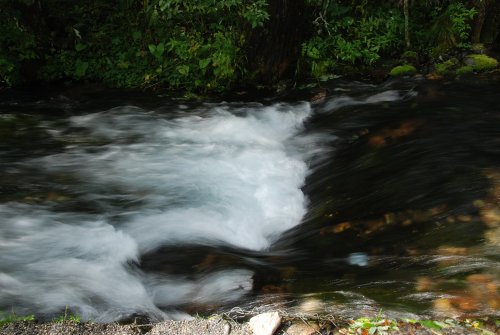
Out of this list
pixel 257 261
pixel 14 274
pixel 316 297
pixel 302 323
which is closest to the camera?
pixel 302 323

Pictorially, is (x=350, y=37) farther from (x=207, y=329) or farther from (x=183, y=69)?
(x=207, y=329)

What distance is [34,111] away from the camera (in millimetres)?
8227

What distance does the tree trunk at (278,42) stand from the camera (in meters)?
8.73

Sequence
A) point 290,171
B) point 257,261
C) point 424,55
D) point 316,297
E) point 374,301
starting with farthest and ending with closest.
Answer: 1. point 424,55
2. point 290,171
3. point 257,261
4. point 316,297
5. point 374,301

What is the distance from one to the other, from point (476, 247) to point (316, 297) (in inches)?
50.3

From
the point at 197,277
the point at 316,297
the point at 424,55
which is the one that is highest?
the point at 424,55

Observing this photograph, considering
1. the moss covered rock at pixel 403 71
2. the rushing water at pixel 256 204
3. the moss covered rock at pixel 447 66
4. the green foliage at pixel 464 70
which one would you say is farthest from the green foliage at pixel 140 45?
the green foliage at pixel 464 70

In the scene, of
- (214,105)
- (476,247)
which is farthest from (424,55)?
(476,247)

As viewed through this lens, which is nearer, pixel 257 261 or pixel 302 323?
pixel 302 323

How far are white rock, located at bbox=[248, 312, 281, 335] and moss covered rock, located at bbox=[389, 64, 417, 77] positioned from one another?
727cm

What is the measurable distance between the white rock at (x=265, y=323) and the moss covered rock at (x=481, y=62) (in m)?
7.58

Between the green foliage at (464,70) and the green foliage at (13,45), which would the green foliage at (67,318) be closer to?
the green foliage at (13,45)

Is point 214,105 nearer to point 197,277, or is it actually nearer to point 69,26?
point 69,26

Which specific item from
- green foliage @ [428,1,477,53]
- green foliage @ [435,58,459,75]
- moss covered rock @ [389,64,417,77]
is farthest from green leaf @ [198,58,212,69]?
green foliage @ [428,1,477,53]
